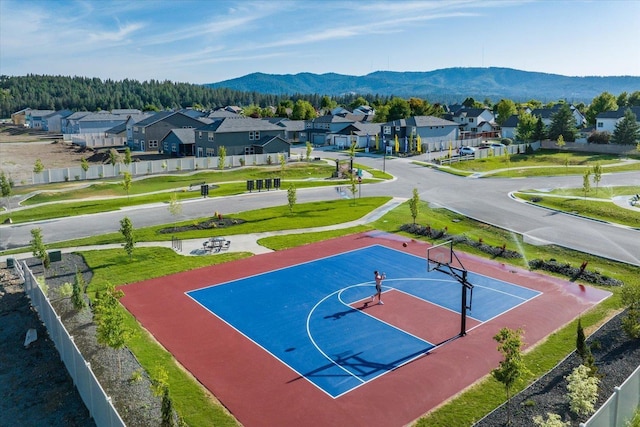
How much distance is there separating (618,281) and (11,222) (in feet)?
148

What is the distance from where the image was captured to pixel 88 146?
107 meters

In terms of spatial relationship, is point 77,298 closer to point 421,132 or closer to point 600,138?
point 421,132

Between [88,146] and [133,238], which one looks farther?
[88,146]

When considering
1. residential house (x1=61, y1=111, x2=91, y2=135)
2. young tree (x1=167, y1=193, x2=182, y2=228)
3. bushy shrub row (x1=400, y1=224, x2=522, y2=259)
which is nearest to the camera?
bushy shrub row (x1=400, y1=224, x2=522, y2=259)

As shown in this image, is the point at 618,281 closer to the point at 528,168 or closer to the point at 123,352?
the point at 123,352

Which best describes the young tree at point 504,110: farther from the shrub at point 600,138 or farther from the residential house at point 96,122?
the residential house at point 96,122

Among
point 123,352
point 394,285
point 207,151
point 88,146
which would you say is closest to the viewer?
point 123,352

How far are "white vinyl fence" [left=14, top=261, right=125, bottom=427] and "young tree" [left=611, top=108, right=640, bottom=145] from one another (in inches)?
3450

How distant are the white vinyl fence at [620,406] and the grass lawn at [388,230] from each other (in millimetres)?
2686

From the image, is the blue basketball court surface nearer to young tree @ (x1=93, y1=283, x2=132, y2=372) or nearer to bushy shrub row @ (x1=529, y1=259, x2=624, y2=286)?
bushy shrub row @ (x1=529, y1=259, x2=624, y2=286)

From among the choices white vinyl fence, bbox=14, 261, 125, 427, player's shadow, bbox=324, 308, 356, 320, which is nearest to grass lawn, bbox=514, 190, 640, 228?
player's shadow, bbox=324, 308, 356, 320

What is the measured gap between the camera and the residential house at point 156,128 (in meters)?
94.2

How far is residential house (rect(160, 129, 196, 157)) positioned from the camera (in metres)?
85.4

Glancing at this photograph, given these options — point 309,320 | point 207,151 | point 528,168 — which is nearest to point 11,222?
point 309,320
